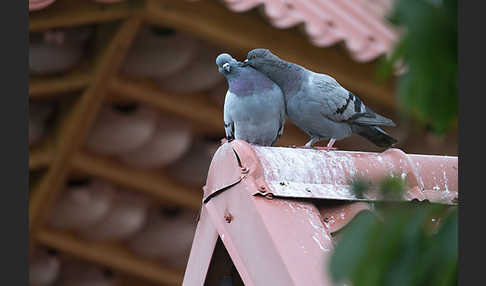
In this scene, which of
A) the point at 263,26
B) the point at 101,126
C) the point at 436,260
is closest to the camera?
the point at 436,260

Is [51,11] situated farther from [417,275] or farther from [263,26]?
[417,275]

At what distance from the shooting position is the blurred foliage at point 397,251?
1006 mm

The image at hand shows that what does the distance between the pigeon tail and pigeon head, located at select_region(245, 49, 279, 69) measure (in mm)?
613

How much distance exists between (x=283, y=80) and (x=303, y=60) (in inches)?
57.2

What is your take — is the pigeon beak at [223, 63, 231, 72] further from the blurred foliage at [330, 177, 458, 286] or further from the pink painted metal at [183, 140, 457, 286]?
the blurred foliage at [330, 177, 458, 286]

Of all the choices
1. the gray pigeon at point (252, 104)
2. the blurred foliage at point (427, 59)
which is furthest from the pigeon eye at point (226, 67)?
the blurred foliage at point (427, 59)

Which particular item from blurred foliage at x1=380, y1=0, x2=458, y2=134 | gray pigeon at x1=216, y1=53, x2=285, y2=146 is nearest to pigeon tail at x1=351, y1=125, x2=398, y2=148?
gray pigeon at x1=216, y1=53, x2=285, y2=146

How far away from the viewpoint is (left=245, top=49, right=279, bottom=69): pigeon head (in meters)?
3.34

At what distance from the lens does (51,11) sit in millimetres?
4176

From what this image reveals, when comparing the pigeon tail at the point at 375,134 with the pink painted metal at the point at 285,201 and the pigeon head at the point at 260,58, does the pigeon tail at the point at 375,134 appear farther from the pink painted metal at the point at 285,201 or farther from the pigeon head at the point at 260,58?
the pink painted metal at the point at 285,201

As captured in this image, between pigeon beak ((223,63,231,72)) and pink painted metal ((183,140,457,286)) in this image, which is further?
pigeon beak ((223,63,231,72))

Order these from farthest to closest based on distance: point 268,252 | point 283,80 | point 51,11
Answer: point 51,11
point 283,80
point 268,252

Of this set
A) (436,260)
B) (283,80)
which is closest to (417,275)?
(436,260)

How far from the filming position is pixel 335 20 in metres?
4.80
